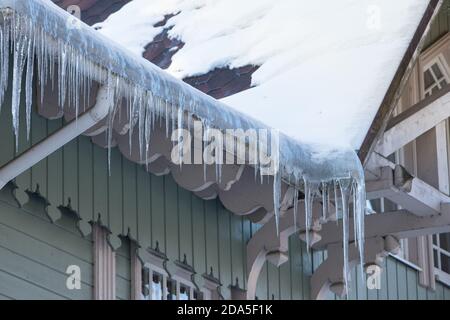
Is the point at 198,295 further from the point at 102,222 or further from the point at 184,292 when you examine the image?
the point at 102,222

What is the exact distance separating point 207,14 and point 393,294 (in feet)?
9.68

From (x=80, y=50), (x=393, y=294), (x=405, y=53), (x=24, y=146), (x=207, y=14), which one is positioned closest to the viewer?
(x=80, y=50)

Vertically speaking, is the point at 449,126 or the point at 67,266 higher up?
the point at 449,126

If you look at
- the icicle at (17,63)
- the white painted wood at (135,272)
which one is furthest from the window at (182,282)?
the icicle at (17,63)

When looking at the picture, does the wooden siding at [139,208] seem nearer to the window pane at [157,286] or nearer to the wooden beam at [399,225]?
the window pane at [157,286]

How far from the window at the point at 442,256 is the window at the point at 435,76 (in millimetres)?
1299

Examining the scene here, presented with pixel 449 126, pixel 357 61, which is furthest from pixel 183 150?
pixel 449 126

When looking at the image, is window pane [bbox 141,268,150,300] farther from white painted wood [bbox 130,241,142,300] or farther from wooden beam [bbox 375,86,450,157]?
wooden beam [bbox 375,86,450,157]

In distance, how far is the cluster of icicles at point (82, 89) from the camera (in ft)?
28.0

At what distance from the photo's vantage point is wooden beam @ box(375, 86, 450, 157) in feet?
38.8

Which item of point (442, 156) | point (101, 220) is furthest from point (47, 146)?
point (442, 156)

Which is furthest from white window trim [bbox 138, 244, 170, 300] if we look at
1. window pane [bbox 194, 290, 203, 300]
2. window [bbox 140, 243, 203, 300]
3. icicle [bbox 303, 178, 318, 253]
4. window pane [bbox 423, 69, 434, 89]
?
window pane [bbox 423, 69, 434, 89]

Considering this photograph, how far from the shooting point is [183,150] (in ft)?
34.0
